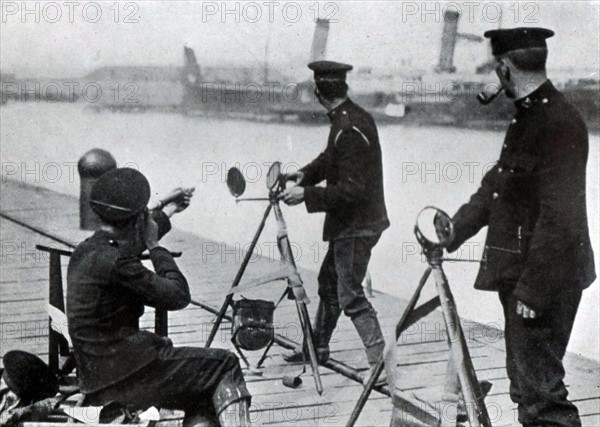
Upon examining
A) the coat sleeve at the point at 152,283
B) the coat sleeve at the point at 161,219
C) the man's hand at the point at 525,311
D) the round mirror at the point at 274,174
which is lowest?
the man's hand at the point at 525,311

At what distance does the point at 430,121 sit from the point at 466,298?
9883 millimetres

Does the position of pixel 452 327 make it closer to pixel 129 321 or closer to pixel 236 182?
pixel 129 321

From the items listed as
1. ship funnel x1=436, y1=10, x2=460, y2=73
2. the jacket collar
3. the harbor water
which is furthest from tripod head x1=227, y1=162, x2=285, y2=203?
ship funnel x1=436, y1=10, x2=460, y2=73

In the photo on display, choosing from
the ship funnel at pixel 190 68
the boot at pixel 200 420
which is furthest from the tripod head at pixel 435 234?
the ship funnel at pixel 190 68

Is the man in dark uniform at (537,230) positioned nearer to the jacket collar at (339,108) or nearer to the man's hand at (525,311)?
the man's hand at (525,311)

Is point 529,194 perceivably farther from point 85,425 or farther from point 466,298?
point 466,298

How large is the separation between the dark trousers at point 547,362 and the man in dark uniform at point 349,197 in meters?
1.31

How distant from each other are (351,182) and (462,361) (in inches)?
64.8

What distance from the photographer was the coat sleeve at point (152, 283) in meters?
3.30

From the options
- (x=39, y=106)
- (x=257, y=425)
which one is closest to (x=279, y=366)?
(x=257, y=425)

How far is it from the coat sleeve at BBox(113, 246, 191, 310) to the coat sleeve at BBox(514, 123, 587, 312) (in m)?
1.39

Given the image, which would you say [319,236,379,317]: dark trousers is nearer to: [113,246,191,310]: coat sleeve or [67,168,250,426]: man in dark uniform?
[67,168,250,426]: man in dark uniform

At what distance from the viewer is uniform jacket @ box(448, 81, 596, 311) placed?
11.1 ft

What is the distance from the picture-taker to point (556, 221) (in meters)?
3.38
